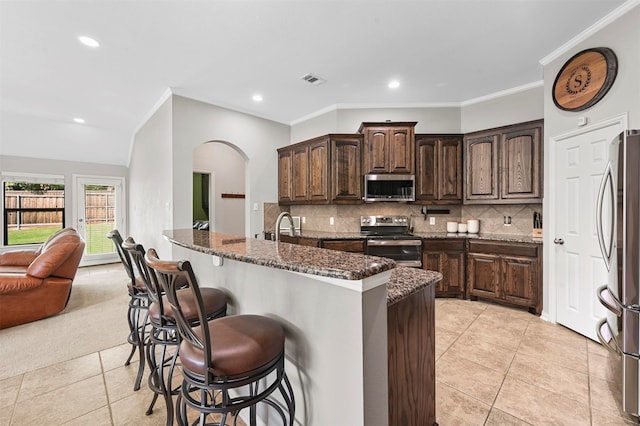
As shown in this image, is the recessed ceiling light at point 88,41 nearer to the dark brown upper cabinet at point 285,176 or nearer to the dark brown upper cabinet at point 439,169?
the dark brown upper cabinet at point 285,176

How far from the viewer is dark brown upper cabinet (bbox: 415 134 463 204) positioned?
405cm

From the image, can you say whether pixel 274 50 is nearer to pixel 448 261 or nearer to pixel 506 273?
pixel 448 261

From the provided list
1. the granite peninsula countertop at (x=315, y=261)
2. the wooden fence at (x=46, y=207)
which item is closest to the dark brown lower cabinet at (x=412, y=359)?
the granite peninsula countertop at (x=315, y=261)

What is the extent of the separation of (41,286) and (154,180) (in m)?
1.96

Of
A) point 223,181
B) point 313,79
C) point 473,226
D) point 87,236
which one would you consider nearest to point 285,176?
point 313,79

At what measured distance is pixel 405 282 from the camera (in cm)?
134

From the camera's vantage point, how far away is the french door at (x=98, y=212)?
612 centimetres

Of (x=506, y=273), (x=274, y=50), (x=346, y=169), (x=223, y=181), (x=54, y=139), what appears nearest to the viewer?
(x=274, y=50)

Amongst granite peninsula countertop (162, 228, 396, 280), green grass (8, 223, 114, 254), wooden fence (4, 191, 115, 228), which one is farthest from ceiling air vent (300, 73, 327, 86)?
green grass (8, 223, 114, 254)

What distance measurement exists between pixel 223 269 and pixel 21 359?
2.19 m

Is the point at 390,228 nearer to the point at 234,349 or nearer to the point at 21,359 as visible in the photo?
the point at 234,349

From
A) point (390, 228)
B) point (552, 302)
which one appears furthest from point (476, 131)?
point (552, 302)

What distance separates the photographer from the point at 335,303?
105 cm

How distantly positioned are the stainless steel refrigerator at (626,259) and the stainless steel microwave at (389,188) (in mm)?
2422
